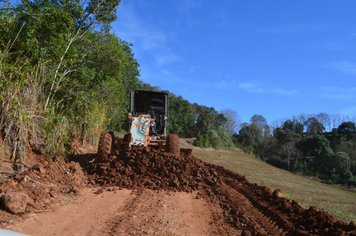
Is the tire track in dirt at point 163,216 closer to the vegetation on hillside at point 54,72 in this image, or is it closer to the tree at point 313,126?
the vegetation on hillside at point 54,72

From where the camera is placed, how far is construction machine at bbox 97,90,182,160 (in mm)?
8117

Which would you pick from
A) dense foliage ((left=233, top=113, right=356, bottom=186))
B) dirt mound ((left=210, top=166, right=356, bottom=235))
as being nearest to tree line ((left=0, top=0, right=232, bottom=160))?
dirt mound ((left=210, top=166, right=356, bottom=235))

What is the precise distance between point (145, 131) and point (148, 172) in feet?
5.01

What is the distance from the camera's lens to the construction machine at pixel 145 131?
8.12 metres

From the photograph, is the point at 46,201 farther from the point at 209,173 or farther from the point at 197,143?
the point at 197,143

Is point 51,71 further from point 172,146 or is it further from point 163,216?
point 163,216

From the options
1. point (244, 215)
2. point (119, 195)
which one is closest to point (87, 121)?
point (119, 195)

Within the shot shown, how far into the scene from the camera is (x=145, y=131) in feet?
27.0

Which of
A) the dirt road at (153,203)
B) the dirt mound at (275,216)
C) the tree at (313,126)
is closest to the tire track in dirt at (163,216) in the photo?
the dirt road at (153,203)

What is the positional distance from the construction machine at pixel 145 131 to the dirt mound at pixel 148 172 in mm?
456

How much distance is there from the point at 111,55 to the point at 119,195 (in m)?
7.37

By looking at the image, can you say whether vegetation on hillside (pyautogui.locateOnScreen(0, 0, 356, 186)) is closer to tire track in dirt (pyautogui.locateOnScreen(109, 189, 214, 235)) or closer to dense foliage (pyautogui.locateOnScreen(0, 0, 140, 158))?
dense foliage (pyautogui.locateOnScreen(0, 0, 140, 158))

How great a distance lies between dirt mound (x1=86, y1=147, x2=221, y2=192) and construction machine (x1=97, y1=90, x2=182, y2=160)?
0.46 m

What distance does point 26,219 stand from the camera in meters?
3.98
